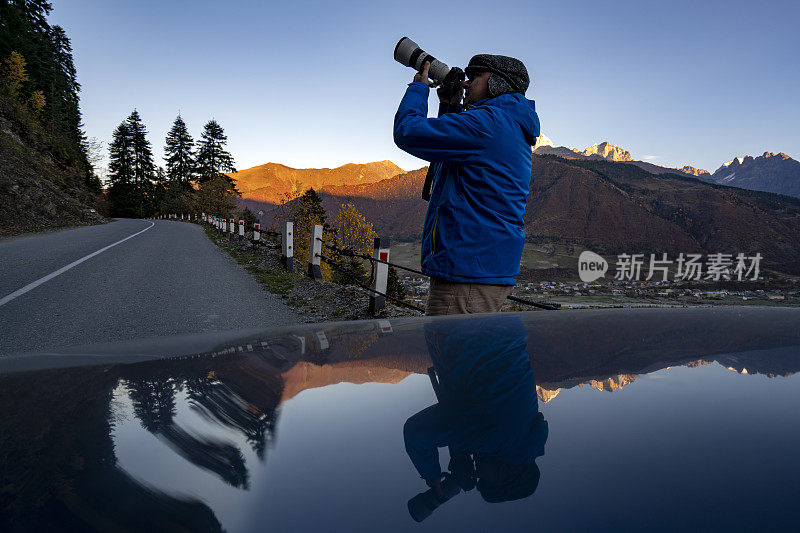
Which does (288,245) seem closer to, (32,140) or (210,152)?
(32,140)

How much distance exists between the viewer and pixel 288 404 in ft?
2.78

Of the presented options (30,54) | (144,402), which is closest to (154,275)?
(144,402)

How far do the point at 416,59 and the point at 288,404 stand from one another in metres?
2.38

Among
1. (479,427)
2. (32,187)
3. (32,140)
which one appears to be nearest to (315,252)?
(479,427)

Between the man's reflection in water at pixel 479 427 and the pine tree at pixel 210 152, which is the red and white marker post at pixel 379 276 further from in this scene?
the pine tree at pixel 210 152

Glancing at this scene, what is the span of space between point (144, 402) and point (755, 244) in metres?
197

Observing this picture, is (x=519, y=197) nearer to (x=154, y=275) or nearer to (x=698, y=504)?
(x=698, y=504)

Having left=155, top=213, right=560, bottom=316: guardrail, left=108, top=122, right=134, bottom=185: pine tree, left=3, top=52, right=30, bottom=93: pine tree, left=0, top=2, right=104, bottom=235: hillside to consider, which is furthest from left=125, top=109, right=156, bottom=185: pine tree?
left=155, top=213, right=560, bottom=316: guardrail

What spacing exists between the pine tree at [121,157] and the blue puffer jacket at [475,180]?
85382mm

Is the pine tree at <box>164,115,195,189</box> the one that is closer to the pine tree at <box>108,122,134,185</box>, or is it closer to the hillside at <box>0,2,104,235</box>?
the pine tree at <box>108,122,134,185</box>

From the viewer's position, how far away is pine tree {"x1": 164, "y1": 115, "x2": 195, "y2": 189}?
76.3 m

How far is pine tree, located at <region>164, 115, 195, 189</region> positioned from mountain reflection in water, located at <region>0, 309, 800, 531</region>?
3340 inches

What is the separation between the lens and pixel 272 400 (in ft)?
2.86

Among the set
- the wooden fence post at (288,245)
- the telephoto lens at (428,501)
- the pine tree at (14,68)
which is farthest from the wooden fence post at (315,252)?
the pine tree at (14,68)
